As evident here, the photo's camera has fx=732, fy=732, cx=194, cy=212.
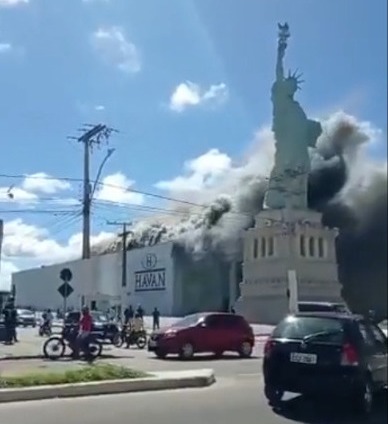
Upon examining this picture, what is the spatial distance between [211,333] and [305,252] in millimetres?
7163

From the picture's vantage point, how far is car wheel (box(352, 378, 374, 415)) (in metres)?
7.50

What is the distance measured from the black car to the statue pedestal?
39cm

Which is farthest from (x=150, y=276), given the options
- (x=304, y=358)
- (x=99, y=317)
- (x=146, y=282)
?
(x=99, y=317)

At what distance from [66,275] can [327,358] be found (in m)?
5.24

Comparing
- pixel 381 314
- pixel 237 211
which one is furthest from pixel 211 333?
pixel 381 314

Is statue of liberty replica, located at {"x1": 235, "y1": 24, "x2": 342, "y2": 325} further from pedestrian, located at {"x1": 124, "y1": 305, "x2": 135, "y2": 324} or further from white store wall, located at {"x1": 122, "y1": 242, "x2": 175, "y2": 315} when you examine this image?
pedestrian, located at {"x1": 124, "y1": 305, "x2": 135, "y2": 324}

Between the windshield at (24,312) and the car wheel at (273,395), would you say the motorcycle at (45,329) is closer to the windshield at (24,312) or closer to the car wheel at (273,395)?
the windshield at (24,312)

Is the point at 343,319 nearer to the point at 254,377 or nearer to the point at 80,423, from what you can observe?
the point at 80,423

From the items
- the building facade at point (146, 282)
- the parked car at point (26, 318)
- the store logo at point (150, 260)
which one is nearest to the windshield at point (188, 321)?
the building facade at point (146, 282)

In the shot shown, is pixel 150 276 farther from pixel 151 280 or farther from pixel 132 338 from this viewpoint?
pixel 132 338

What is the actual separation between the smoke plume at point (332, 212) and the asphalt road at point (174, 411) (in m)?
1.41

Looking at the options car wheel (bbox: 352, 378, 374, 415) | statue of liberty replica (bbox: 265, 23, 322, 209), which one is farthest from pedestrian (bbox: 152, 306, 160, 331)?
car wheel (bbox: 352, 378, 374, 415)

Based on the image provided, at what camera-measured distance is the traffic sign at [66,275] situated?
1159cm

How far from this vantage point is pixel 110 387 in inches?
390
